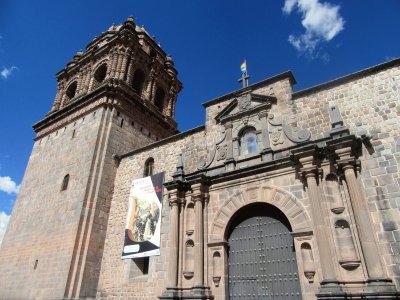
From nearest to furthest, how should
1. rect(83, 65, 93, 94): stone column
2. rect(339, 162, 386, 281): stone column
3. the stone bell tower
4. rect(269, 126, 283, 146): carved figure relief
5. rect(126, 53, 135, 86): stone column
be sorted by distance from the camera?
rect(339, 162, 386, 281): stone column
rect(269, 126, 283, 146): carved figure relief
the stone bell tower
rect(126, 53, 135, 86): stone column
rect(83, 65, 93, 94): stone column

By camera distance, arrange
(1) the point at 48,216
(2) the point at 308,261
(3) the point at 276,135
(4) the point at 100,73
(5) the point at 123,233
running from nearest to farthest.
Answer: (2) the point at 308,261
(3) the point at 276,135
(5) the point at 123,233
(1) the point at 48,216
(4) the point at 100,73

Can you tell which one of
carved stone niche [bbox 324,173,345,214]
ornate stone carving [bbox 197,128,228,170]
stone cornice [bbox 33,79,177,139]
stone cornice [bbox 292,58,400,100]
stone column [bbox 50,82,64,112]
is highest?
stone column [bbox 50,82,64,112]

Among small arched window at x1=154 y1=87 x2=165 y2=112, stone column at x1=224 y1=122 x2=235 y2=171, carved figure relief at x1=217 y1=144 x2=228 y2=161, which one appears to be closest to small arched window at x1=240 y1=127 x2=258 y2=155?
stone column at x1=224 y1=122 x2=235 y2=171

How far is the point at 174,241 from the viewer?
970 centimetres

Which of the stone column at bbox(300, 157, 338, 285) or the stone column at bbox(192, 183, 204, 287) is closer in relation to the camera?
the stone column at bbox(300, 157, 338, 285)

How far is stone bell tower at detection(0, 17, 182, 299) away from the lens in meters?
11.8

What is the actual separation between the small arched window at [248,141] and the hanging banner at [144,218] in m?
3.40

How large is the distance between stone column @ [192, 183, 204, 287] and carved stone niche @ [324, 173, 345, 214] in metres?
3.77

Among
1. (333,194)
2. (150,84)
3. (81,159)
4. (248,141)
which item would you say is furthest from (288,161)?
(150,84)

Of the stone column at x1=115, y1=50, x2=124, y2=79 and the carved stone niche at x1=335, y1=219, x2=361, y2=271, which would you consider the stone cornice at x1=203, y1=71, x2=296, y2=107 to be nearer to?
the carved stone niche at x1=335, y1=219, x2=361, y2=271

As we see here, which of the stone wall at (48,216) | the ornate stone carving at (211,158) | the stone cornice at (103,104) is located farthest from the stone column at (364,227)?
the stone cornice at (103,104)

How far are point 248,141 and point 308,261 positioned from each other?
13.8 ft

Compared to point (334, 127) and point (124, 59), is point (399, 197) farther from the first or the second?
point (124, 59)

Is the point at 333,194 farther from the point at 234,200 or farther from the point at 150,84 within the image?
the point at 150,84
